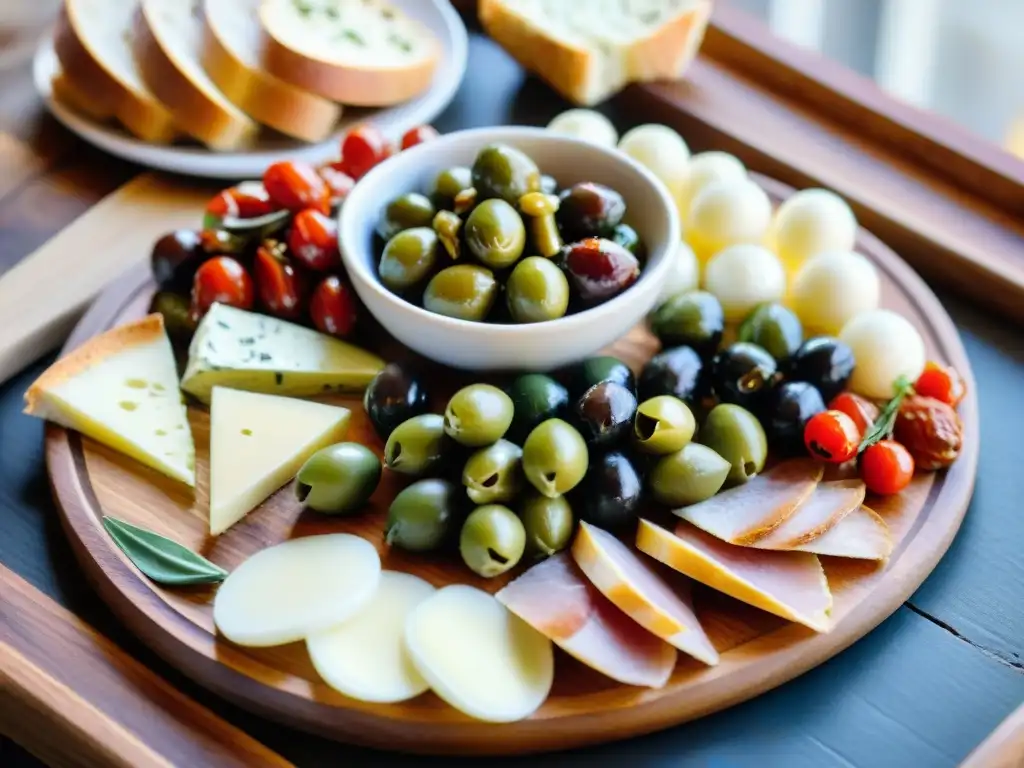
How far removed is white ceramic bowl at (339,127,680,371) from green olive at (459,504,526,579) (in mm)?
189

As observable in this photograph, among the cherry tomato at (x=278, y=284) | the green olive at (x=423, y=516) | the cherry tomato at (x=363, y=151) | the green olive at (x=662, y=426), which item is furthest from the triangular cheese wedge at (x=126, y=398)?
the green olive at (x=662, y=426)

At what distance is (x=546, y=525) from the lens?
0.91 m

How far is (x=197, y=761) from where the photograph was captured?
83 cm

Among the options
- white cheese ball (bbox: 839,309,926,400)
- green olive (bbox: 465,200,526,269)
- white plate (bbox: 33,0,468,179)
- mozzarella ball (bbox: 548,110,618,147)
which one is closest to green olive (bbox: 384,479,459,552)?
green olive (bbox: 465,200,526,269)

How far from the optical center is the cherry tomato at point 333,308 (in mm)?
1138

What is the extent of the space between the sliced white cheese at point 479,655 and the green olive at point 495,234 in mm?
333

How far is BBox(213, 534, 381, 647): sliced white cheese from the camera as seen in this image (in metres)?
0.86

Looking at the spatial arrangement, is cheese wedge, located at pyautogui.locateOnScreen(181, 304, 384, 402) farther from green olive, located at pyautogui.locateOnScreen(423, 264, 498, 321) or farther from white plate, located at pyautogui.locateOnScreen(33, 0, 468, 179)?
white plate, located at pyautogui.locateOnScreen(33, 0, 468, 179)

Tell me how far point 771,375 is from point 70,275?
32.8 inches

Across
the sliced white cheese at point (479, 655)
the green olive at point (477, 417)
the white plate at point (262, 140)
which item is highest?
the green olive at point (477, 417)

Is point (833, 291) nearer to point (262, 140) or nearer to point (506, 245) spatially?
point (506, 245)

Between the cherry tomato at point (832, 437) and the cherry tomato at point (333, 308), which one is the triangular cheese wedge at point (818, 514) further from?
the cherry tomato at point (333, 308)

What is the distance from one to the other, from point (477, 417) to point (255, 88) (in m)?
0.76

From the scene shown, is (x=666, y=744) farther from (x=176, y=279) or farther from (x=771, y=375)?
(x=176, y=279)
